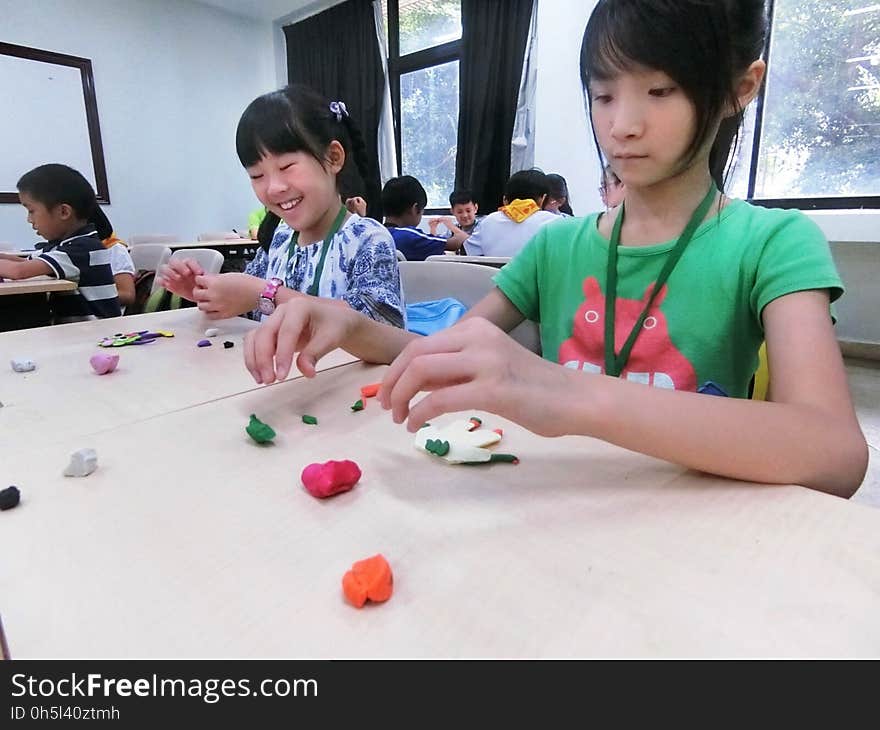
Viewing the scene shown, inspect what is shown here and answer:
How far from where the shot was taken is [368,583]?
328 millimetres

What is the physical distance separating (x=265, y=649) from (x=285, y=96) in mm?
1192

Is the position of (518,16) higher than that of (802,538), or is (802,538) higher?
(518,16)

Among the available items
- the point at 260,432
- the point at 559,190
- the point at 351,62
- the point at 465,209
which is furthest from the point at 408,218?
the point at 260,432

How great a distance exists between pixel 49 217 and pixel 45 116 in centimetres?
313

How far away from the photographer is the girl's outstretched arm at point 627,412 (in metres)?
0.43

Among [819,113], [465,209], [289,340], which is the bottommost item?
[289,340]

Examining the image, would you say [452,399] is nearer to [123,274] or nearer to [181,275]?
[181,275]

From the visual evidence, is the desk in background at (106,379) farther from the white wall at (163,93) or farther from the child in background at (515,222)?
the white wall at (163,93)

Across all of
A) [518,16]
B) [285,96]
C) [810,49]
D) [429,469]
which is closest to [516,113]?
[518,16]

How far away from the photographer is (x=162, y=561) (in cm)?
37

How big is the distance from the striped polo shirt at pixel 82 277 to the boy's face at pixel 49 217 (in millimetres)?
143

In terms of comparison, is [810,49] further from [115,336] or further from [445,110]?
[115,336]
